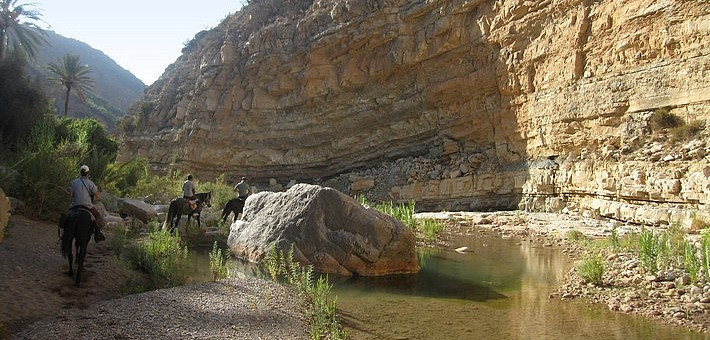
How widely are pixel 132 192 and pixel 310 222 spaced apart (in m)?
14.3

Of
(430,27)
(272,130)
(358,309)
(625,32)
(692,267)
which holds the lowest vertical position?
(358,309)

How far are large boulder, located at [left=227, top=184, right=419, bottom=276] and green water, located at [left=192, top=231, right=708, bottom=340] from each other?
1.59 feet

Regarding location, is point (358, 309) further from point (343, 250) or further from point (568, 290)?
point (568, 290)

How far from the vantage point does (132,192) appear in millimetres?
21766

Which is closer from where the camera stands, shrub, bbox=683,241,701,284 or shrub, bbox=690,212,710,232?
shrub, bbox=683,241,701,284

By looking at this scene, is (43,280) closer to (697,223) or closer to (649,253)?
(649,253)

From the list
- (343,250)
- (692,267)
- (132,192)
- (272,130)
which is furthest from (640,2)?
(272,130)

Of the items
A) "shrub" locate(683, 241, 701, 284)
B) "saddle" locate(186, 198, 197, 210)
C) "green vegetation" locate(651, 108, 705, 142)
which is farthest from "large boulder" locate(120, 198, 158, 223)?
"green vegetation" locate(651, 108, 705, 142)

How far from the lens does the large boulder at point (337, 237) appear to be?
33.8ft

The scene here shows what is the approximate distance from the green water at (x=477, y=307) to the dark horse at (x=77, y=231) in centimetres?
256

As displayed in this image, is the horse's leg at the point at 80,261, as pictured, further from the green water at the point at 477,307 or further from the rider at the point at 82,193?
the green water at the point at 477,307

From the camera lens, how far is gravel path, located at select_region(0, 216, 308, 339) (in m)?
5.56

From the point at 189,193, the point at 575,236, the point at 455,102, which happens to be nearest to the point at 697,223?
the point at 575,236

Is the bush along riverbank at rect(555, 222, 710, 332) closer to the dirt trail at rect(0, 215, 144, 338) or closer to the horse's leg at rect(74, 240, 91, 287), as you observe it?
the dirt trail at rect(0, 215, 144, 338)
